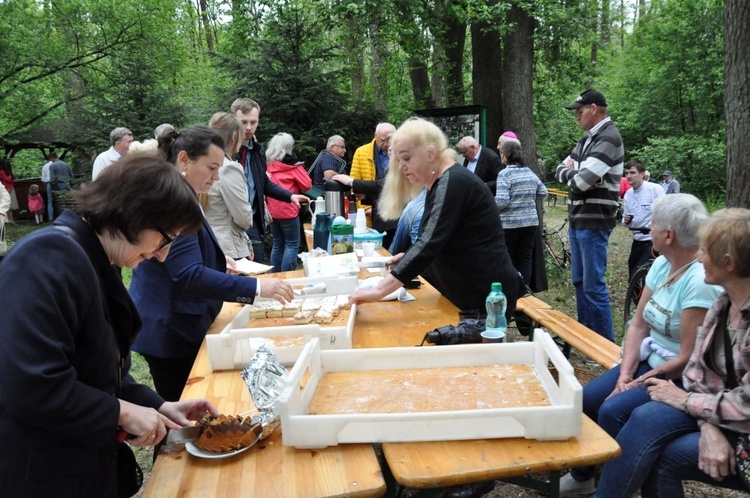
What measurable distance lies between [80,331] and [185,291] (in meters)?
0.91

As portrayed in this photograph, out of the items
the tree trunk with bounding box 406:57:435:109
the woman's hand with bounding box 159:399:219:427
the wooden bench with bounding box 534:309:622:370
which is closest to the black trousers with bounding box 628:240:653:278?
the wooden bench with bounding box 534:309:622:370

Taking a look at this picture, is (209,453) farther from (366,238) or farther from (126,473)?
(366,238)

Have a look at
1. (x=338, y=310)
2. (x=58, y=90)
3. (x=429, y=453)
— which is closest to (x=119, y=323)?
(x=429, y=453)

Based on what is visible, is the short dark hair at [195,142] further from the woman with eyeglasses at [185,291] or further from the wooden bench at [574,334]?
the wooden bench at [574,334]

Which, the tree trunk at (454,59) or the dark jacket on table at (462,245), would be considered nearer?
the dark jacket on table at (462,245)

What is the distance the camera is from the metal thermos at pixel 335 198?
509cm

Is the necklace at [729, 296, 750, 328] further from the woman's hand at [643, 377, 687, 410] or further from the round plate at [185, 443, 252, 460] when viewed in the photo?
the round plate at [185, 443, 252, 460]

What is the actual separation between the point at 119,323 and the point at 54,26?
16.1 metres

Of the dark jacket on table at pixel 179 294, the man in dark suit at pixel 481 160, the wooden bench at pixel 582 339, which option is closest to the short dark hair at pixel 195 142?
the dark jacket on table at pixel 179 294

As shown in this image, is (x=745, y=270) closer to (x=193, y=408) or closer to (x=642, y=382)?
(x=642, y=382)

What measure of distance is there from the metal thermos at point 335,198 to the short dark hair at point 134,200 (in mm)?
3703

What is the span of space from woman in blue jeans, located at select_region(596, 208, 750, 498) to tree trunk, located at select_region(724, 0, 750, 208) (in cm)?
301

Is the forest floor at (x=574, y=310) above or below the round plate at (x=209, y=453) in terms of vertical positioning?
below

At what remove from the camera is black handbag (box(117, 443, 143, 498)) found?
146 cm
